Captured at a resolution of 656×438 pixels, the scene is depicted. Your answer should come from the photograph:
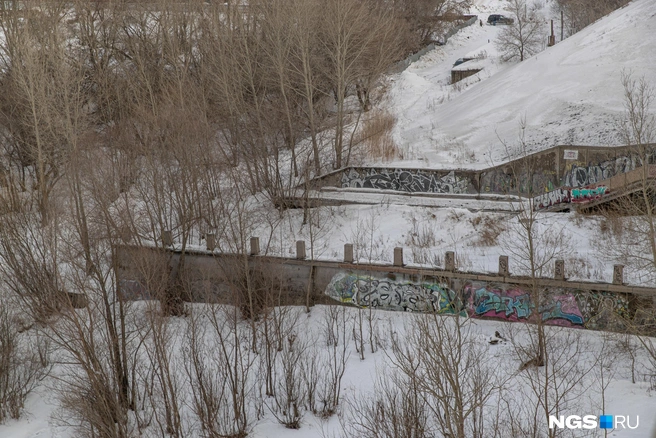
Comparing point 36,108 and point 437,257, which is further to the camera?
point 36,108

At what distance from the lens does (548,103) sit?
108 feet

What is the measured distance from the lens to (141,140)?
96.5 ft

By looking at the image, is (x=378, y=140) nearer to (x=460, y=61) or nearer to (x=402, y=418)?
(x=402, y=418)

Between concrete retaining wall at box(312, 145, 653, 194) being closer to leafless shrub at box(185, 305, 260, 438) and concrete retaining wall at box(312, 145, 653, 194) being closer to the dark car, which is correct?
leafless shrub at box(185, 305, 260, 438)

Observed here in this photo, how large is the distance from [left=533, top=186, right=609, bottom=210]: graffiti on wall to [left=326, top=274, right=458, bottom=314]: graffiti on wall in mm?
6713

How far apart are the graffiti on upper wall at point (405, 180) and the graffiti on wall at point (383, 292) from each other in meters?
9.46

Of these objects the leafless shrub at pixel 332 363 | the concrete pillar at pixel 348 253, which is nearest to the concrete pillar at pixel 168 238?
the leafless shrub at pixel 332 363

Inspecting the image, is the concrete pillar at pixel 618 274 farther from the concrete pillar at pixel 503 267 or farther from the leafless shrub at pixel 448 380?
the leafless shrub at pixel 448 380

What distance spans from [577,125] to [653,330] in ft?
47.3

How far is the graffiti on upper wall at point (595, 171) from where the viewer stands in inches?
1019

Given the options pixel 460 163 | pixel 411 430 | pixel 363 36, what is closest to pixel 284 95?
pixel 363 36

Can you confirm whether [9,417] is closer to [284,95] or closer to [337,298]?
[337,298]

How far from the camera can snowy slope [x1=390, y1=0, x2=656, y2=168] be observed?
99.9 ft

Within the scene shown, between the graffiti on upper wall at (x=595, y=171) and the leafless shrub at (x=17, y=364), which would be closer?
the leafless shrub at (x=17, y=364)
